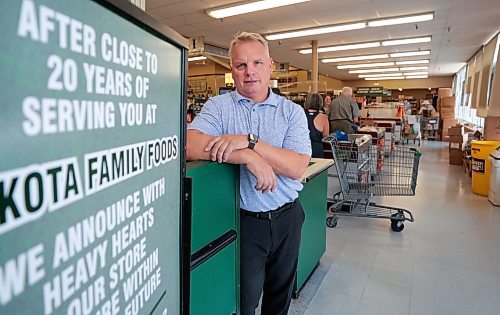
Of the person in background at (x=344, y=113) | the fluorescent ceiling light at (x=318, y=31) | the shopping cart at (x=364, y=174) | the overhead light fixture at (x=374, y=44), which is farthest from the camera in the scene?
the overhead light fixture at (x=374, y=44)

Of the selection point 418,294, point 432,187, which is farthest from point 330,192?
point 418,294

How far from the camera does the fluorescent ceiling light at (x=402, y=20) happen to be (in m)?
6.90

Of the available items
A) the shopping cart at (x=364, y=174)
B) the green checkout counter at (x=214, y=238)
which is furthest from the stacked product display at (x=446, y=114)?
the green checkout counter at (x=214, y=238)

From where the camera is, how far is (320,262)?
3.17 m

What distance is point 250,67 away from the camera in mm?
1482

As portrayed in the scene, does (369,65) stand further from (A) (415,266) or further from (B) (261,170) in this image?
(B) (261,170)

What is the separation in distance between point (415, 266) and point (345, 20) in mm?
5682

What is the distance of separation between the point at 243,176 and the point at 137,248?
978mm

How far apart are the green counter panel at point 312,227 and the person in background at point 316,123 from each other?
197 centimetres

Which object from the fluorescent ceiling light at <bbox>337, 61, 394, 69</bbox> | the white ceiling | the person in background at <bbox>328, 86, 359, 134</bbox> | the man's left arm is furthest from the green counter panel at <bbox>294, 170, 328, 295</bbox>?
the fluorescent ceiling light at <bbox>337, 61, 394, 69</bbox>

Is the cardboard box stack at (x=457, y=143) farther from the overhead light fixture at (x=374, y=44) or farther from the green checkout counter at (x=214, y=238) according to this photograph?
the green checkout counter at (x=214, y=238)

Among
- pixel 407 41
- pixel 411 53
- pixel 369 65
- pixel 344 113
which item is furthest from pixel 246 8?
pixel 369 65

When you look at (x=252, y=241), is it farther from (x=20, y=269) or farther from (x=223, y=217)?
(x=20, y=269)

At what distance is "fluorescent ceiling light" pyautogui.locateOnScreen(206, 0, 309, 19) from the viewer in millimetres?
6035
